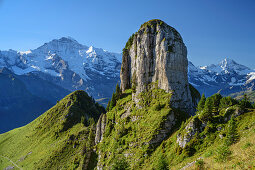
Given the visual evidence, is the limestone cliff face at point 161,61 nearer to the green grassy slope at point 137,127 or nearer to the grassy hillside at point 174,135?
the green grassy slope at point 137,127

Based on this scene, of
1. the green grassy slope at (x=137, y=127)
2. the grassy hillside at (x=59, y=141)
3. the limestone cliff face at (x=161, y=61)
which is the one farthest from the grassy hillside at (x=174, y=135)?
the grassy hillside at (x=59, y=141)

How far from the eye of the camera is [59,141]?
11475cm

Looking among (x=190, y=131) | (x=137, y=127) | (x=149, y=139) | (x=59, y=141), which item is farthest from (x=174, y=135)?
(x=59, y=141)

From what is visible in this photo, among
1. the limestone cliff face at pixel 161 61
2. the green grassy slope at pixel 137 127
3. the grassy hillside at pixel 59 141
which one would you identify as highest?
the limestone cliff face at pixel 161 61

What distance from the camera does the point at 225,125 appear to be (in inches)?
1763

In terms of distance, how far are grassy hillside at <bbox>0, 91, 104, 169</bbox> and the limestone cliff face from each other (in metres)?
43.8

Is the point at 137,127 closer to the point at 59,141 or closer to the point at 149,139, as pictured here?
the point at 149,139

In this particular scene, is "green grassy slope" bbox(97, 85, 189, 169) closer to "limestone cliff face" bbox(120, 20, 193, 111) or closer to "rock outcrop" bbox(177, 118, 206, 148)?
"limestone cliff face" bbox(120, 20, 193, 111)

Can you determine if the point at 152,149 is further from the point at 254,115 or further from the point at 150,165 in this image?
the point at 254,115

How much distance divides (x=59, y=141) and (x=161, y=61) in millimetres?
84916

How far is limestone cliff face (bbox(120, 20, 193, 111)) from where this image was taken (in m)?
71.5

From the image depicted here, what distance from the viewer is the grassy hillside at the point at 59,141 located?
313ft

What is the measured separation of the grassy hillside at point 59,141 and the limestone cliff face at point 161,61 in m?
43.8

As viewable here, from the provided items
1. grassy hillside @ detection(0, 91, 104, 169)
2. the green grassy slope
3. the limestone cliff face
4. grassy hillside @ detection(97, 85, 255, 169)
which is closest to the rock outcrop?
grassy hillside @ detection(97, 85, 255, 169)
